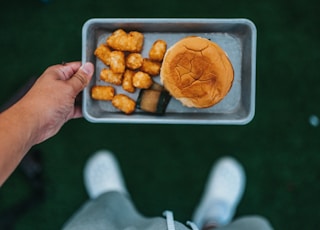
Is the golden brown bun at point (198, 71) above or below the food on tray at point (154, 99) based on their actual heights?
above

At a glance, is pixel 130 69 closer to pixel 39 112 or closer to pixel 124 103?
pixel 124 103

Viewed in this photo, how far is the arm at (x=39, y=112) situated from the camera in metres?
0.89

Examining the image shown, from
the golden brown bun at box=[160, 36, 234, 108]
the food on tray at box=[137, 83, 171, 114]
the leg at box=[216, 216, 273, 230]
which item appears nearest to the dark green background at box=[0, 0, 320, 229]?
the leg at box=[216, 216, 273, 230]

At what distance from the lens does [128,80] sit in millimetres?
1166

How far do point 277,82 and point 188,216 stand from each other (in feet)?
1.83

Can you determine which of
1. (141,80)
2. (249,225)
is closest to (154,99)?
(141,80)

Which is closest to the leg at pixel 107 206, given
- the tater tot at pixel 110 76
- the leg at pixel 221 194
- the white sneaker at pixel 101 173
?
the white sneaker at pixel 101 173

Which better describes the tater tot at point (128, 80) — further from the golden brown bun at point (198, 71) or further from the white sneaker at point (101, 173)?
the white sneaker at point (101, 173)

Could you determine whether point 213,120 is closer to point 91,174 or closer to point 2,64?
point 91,174

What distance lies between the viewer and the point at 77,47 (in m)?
1.49

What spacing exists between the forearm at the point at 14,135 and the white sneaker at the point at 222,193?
28.8 inches

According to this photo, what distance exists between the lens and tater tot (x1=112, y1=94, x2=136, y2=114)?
116cm

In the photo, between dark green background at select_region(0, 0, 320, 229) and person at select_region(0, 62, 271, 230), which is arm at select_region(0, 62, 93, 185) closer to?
person at select_region(0, 62, 271, 230)

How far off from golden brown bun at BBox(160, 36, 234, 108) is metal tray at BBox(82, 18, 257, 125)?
10cm
